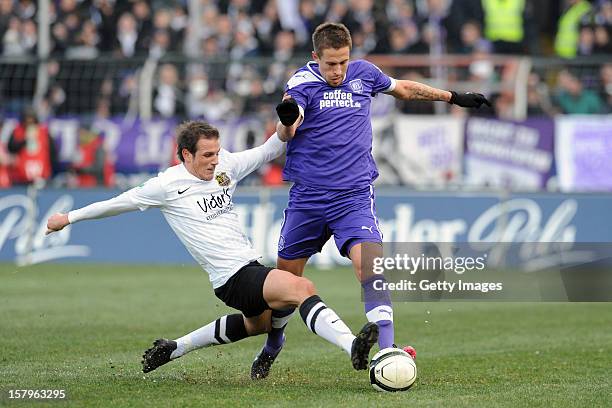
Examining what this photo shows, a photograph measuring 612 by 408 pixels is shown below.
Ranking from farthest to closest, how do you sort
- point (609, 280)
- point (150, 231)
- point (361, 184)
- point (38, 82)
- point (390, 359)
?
point (38, 82), point (150, 231), point (609, 280), point (361, 184), point (390, 359)

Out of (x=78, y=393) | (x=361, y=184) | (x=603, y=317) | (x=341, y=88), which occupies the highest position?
(x=341, y=88)

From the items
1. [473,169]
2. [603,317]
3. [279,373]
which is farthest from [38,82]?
[279,373]

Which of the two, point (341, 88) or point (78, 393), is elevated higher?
point (341, 88)

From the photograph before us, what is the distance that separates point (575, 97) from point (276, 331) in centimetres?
1211

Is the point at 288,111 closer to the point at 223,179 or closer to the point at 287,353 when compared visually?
the point at 223,179

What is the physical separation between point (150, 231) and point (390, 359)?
1185 centimetres

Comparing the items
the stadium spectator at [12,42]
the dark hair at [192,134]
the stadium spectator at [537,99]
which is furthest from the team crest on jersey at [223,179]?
the stadium spectator at [12,42]

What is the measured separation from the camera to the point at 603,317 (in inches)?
536

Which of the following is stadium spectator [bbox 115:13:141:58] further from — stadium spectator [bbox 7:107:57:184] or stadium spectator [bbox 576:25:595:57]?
stadium spectator [bbox 576:25:595:57]

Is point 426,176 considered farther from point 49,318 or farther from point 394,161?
point 49,318

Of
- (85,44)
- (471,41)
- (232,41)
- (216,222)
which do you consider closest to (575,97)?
(471,41)

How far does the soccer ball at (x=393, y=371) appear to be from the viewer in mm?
8109

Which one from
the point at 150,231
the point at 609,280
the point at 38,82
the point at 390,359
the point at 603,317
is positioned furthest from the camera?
the point at 38,82

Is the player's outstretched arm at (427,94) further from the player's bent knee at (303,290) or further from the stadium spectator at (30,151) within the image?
the stadium spectator at (30,151)
